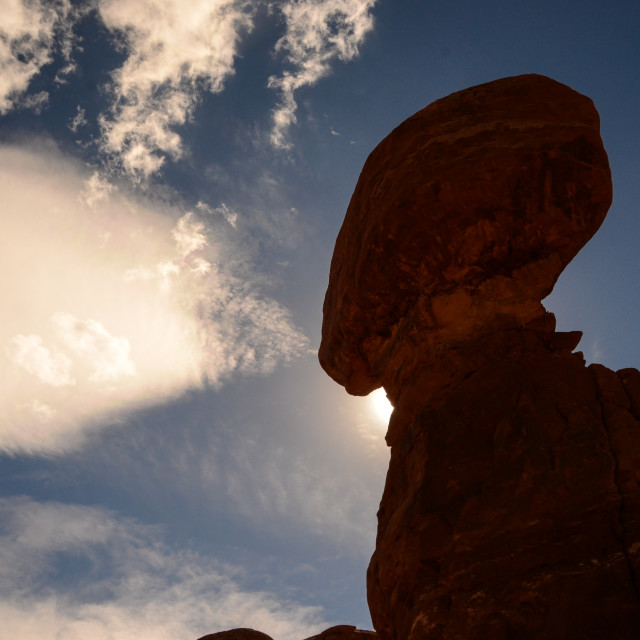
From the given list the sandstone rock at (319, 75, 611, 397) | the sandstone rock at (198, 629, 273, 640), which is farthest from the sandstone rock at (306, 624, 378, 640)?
the sandstone rock at (319, 75, 611, 397)

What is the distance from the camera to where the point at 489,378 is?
29.3 ft

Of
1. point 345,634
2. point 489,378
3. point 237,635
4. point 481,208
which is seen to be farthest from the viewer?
point 237,635

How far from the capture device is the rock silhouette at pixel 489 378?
22.5 feet

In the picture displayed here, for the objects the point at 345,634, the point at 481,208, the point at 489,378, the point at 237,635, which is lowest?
the point at 345,634

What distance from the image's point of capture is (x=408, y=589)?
7984 millimetres

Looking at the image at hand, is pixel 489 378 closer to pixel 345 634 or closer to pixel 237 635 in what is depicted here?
pixel 345 634

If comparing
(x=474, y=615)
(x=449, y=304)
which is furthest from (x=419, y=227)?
(x=474, y=615)

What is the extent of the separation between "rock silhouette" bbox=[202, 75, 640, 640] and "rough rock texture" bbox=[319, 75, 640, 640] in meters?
0.02

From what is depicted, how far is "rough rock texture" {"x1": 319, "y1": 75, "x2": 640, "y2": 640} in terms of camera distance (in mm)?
6871

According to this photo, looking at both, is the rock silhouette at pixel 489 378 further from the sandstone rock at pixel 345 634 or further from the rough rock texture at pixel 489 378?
the sandstone rock at pixel 345 634

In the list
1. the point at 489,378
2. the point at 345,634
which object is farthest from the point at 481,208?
the point at 345,634

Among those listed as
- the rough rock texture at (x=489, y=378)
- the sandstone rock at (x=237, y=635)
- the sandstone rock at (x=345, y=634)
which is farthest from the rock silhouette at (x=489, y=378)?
the sandstone rock at (x=237, y=635)

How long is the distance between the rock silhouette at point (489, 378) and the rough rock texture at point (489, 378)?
0.08 ft

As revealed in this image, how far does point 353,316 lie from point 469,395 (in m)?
3.76
